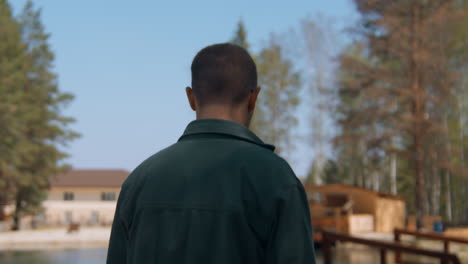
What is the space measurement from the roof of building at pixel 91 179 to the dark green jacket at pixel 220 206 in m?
58.6

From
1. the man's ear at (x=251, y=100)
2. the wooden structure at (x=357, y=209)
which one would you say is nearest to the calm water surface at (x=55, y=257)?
the wooden structure at (x=357, y=209)

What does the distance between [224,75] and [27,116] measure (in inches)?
1439

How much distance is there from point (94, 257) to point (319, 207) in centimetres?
1253

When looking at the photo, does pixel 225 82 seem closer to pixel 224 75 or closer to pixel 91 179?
pixel 224 75

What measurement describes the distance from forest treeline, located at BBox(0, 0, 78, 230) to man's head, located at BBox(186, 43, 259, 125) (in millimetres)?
33888

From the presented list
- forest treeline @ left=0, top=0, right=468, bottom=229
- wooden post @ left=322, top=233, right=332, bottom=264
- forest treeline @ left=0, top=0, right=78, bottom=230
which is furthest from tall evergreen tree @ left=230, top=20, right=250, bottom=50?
wooden post @ left=322, top=233, right=332, bottom=264

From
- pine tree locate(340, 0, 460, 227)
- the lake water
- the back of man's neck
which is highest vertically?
pine tree locate(340, 0, 460, 227)

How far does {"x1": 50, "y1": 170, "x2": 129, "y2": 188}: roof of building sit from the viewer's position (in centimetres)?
5947

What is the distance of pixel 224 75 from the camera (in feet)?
5.32

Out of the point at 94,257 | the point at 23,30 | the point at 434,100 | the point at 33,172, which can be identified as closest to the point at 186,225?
the point at 94,257

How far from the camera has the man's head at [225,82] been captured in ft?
5.32

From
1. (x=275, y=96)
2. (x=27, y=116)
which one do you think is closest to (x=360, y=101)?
(x=275, y=96)

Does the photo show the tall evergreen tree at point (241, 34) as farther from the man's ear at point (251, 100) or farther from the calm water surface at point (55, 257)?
the man's ear at point (251, 100)

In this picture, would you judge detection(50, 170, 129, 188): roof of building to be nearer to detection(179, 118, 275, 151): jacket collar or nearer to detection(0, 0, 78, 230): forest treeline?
detection(0, 0, 78, 230): forest treeline
